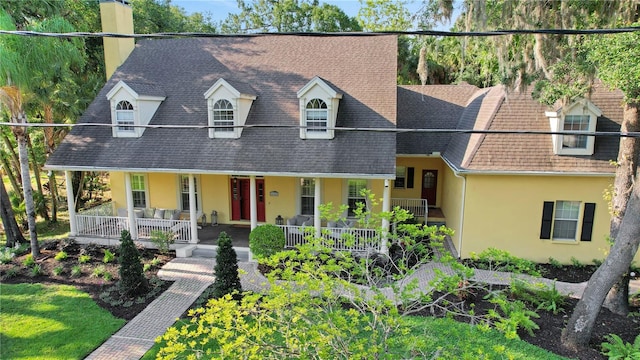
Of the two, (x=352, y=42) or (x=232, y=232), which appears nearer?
(x=232, y=232)

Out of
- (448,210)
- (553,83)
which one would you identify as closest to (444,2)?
(553,83)

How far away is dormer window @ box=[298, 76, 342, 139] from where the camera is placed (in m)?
13.2

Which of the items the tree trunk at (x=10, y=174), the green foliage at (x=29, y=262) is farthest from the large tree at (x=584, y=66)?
the tree trunk at (x=10, y=174)

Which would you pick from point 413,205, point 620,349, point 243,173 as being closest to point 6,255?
point 243,173

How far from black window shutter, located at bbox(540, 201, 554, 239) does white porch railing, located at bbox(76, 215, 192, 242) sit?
11.5m

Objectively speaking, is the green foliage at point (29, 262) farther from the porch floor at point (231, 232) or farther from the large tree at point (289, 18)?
the large tree at point (289, 18)

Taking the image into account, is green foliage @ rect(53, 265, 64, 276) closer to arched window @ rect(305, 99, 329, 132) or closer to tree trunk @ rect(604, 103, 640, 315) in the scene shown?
arched window @ rect(305, 99, 329, 132)

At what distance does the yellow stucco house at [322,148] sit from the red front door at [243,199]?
6cm

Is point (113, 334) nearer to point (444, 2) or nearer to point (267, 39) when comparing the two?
point (444, 2)

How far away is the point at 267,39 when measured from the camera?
1734cm

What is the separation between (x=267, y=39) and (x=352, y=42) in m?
3.68

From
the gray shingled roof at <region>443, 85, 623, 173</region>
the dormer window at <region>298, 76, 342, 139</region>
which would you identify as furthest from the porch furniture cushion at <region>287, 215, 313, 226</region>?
the gray shingled roof at <region>443, 85, 623, 173</region>

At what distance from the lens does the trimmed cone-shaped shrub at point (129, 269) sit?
10570mm

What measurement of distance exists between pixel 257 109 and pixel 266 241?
16.7ft
